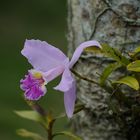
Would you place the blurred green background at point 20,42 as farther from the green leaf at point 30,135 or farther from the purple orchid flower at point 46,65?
the purple orchid flower at point 46,65

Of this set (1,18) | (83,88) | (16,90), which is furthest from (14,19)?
(83,88)

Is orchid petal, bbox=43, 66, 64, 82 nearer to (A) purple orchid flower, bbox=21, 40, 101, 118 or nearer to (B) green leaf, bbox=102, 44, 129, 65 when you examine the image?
(A) purple orchid flower, bbox=21, 40, 101, 118

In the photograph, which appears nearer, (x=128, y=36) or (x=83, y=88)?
(x=128, y=36)

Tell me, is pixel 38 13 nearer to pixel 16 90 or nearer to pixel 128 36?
pixel 16 90

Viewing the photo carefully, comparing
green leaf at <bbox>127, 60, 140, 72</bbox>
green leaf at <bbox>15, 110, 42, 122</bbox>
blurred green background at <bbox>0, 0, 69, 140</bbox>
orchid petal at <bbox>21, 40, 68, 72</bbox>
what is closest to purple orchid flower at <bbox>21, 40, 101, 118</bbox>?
orchid petal at <bbox>21, 40, 68, 72</bbox>

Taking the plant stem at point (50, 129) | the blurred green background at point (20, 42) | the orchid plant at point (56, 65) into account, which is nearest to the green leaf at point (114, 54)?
the orchid plant at point (56, 65)

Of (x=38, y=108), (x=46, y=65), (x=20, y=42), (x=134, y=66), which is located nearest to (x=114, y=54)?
(x=134, y=66)
